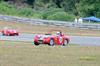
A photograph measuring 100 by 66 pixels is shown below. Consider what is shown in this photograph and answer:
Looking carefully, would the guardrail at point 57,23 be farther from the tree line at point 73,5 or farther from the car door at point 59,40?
the tree line at point 73,5

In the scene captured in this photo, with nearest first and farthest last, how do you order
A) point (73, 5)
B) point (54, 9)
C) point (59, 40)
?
1. point (59, 40)
2. point (54, 9)
3. point (73, 5)

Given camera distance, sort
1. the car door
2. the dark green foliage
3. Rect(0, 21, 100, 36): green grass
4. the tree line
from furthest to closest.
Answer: the tree line, the dark green foliage, Rect(0, 21, 100, 36): green grass, the car door

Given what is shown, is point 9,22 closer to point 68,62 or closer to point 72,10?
point 72,10

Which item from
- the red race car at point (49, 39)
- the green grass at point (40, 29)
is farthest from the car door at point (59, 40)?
the green grass at point (40, 29)

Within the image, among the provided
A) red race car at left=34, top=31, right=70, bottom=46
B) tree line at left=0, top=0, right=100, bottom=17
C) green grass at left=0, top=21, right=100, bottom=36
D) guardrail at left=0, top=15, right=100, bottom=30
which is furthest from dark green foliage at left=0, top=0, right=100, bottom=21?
red race car at left=34, top=31, right=70, bottom=46

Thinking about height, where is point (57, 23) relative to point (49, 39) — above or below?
below

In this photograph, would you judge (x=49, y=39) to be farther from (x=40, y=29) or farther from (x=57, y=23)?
(x=57, y=23)

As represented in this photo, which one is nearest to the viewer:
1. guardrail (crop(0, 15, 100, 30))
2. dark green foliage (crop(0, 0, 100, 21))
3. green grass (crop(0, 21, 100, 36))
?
green grass (crop(0, 21, 100, 36))

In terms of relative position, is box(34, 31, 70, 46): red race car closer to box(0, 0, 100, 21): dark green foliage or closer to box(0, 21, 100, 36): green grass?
box(0, 21, 100, 36): green grass

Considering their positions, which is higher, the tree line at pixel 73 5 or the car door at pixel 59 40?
the car door at pixel 59 40

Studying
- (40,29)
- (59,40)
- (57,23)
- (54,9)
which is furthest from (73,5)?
(59,40)

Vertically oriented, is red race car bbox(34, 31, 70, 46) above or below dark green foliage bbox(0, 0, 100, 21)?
above

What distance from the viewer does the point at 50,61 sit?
1452 centimetres

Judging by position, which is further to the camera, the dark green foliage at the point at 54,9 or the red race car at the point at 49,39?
the dark green foliage at the point at 54,9
